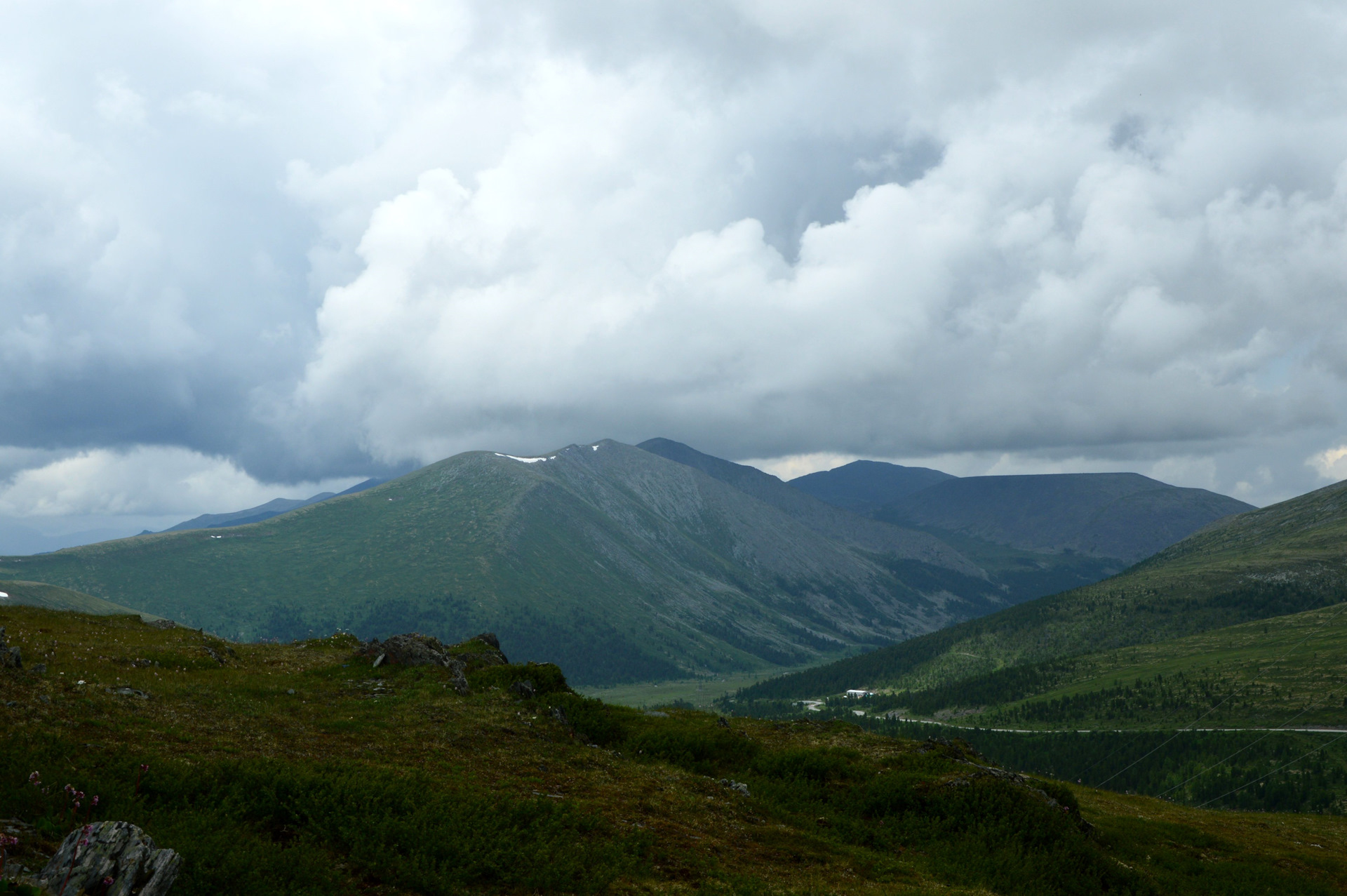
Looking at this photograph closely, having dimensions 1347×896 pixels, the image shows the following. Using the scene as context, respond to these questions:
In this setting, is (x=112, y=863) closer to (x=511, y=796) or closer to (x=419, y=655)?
(x=511, y=796)

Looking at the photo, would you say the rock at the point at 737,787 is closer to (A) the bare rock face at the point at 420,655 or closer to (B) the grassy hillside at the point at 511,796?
(B) the grassy hillside at the point at 511,796

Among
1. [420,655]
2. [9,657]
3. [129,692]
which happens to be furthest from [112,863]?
[420,655]

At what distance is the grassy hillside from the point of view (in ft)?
62.6

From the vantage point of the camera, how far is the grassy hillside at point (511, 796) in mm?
19094

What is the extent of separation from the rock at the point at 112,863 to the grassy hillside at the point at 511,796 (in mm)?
1122

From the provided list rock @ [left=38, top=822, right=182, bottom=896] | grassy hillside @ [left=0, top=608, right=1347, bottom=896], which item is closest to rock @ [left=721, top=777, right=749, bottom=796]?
grassy hillside @ [left=0, top=608, right=1347, bottom=896]

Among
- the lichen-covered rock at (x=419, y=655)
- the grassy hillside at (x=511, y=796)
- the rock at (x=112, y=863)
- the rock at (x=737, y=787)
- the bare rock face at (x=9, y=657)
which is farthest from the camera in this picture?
the lichen-covered rock at (x=419, y=655)

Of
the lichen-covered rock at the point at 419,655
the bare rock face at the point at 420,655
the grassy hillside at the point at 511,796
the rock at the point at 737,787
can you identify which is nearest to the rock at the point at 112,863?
the grassy hillside at the point at 511,796

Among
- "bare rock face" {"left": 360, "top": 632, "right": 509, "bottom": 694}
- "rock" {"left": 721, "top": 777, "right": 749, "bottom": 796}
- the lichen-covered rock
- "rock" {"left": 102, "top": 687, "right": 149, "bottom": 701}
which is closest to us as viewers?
"rock" {"left": 102, "top": 687, "right": 149, "bottom": 701}

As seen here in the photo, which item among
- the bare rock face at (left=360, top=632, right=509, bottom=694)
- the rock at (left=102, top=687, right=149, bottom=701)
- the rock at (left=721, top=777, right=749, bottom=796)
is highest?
the rock at (left=102, top=687, right=149, bottom=701)

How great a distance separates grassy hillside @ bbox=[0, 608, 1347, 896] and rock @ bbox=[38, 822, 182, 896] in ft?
3.68

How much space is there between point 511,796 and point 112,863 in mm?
13012

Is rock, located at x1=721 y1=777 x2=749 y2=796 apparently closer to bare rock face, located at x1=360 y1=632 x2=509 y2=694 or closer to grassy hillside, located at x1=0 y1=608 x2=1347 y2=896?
grassy hillside, located at x1=0 y1=608 x2=1347 y2=896

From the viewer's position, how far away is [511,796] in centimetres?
2505
